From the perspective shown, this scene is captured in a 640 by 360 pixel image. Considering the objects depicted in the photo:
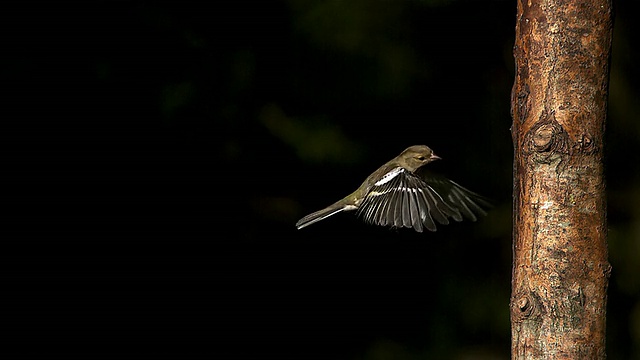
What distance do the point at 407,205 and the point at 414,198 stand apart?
0.02m

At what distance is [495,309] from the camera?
358 cm

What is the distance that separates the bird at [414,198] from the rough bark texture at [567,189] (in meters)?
0.76

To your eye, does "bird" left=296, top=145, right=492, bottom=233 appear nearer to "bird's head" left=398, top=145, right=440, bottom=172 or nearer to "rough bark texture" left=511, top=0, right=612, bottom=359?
"bird's head" left=398, top=145, right=440, bottom=172

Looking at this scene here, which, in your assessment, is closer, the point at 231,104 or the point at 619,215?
the point at 231,104

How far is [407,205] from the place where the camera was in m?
2.23

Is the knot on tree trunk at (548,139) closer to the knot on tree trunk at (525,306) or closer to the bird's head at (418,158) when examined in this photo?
the knot on tree trunk at (525,306)

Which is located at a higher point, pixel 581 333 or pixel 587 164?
pixel 587 164

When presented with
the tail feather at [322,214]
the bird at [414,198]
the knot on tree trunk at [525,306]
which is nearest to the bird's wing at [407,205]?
the bird at [414,198]

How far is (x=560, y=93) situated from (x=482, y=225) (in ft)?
7.90

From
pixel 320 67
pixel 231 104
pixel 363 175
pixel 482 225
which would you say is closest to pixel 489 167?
pixel 482 225

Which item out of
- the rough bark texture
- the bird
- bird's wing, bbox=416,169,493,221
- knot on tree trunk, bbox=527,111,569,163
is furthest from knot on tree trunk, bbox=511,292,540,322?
bird's wing, bbox=416,169,493,221

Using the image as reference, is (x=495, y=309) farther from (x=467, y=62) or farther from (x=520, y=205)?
(x=520, y=205)

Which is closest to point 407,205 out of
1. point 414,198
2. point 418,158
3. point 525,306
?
point 414,198

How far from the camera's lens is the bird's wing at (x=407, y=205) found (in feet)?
7.23
